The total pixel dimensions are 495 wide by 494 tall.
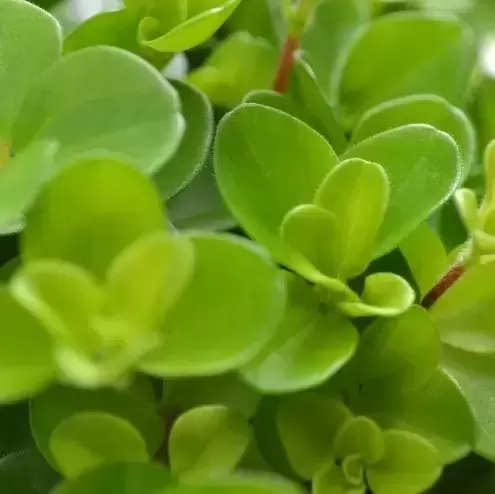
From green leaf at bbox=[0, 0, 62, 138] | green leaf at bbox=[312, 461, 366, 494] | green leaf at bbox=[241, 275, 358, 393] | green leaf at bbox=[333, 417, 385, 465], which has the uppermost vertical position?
green leaf at bbox=[0, 0, 62, 138]

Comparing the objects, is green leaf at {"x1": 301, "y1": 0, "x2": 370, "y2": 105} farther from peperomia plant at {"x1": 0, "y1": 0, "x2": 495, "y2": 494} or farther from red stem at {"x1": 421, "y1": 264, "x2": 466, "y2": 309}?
red stem at {"x1": 421, "y1": 264, "x2": 466, "y2": 309}

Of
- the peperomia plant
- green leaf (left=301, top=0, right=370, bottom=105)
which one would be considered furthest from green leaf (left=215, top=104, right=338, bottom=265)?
green leaf (left=301, top=0, right=370, bottom=105)

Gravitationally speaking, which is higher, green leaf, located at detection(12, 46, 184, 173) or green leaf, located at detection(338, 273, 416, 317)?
green leaf, located at detection(12, 46, 184, 173)

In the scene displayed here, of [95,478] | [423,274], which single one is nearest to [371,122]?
[423,274]

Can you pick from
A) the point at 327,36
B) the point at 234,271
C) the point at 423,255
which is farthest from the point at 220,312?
the point at 327,36

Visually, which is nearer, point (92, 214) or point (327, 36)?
point (92, 214)

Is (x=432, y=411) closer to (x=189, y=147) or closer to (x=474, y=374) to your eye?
(x=474, y=374)

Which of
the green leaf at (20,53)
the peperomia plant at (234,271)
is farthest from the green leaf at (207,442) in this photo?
the green leaf at (20,53)

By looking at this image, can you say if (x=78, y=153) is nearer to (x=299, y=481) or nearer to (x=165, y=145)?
(x=165, y=145)
